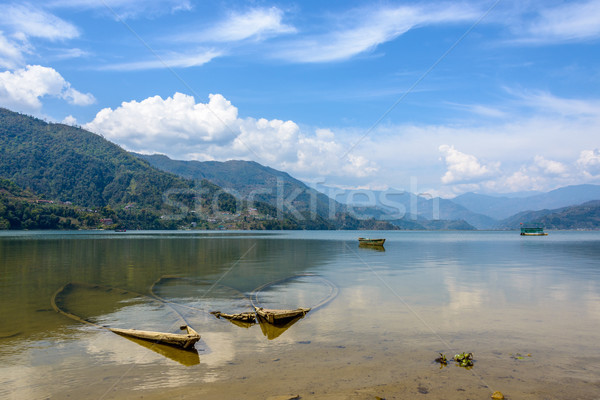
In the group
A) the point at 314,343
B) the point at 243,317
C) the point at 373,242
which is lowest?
the point at 373,242

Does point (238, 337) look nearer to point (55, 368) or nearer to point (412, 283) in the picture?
point (55, 368)

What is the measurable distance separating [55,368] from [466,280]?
36793 millimetres

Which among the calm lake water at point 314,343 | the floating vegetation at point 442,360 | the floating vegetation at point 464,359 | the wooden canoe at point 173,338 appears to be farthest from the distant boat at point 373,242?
the wooden canoe at point 173,338

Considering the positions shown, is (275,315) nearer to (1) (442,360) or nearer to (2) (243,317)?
(2) (243,317)

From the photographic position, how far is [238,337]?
59.4ft

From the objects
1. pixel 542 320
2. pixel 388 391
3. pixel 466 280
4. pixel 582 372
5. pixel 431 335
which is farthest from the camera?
pixel 466 280

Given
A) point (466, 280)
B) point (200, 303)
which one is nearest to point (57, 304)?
point (200, 303)

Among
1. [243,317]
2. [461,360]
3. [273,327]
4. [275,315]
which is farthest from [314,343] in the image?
[461,360]

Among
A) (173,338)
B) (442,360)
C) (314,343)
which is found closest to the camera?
(442,360)

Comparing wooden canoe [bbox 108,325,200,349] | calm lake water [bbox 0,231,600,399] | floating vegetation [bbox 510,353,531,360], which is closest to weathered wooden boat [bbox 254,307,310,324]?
calm lake water [bbox 0,231,600,399]

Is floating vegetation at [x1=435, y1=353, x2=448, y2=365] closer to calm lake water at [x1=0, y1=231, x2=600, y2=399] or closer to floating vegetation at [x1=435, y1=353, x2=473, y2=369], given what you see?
floating vegetation at [x1=435, y1=353, x2=473, y2=369]

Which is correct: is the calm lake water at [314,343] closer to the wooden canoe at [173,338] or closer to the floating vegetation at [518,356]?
the floating vegetation at [518,356]

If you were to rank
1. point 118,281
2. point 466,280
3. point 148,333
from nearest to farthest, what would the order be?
point 148,333 < point 118,281 < point 466,280

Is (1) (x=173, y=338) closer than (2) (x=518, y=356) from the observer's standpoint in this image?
No
